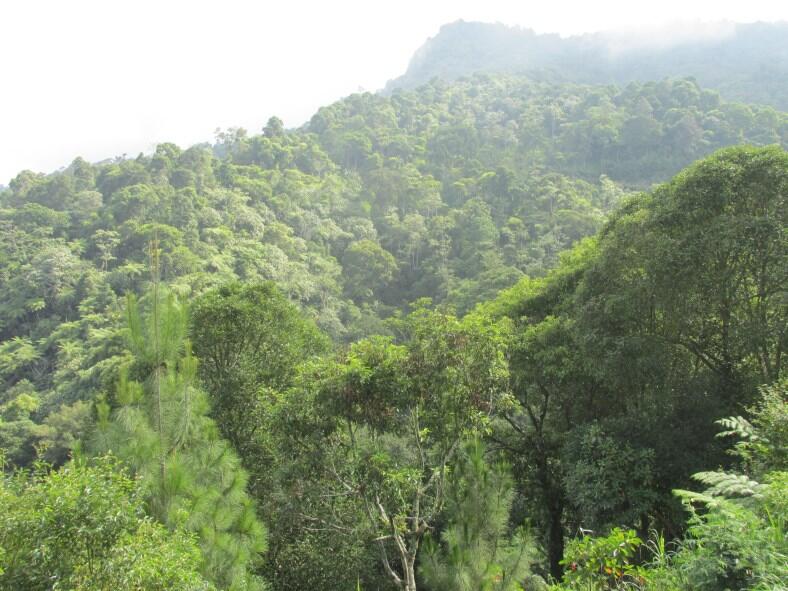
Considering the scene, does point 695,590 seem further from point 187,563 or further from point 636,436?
point 636,436

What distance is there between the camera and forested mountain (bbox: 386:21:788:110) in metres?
71.7

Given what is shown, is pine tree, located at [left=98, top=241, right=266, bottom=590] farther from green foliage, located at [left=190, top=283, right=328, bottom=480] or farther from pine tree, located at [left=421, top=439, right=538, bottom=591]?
green foliage, located at [left=190, top=283, right=328, bottom=480]

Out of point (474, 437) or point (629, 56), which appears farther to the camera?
point (629, 56)

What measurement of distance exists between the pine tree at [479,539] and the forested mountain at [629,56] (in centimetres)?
7435

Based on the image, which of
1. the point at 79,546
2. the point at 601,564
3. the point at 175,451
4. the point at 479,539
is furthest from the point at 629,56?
the point at 79,546

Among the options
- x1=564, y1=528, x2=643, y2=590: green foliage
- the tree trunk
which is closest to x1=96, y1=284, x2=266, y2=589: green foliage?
x1=564, y1=528, x2=643, y2=590: green foliage

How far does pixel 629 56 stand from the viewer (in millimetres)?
99000

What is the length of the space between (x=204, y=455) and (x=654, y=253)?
713 centimetres

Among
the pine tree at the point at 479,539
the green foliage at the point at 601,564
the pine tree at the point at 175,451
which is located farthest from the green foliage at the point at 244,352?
the green foliage at the point at 601,564

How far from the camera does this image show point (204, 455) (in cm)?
582

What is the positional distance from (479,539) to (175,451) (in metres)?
3.62

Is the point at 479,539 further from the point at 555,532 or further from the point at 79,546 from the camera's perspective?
the point at 79,546

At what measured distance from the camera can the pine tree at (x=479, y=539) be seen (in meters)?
5.75

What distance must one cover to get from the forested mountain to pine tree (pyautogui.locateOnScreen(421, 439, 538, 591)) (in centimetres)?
7435
